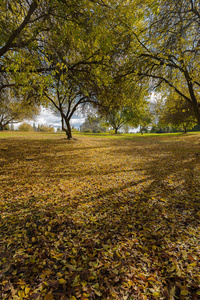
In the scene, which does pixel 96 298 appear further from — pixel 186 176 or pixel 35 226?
pixel 186 176

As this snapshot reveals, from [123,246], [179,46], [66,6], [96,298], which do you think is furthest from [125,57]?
[96,298]

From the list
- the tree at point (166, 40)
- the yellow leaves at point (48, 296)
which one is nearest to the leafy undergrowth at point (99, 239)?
the yellow leaves at point (48, 296)

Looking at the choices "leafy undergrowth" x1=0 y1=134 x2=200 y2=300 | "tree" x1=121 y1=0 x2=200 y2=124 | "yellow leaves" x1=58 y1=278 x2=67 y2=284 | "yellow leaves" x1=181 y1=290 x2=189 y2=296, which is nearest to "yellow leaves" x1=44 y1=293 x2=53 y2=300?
"leafy undergrowth" x1=0 y1=134 x2=200 y2=300

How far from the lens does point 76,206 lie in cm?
412

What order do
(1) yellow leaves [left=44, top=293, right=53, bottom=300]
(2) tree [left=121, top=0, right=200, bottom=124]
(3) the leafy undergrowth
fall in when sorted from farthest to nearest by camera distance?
(2) tree [left=121, top=0, right=200, bottom=124] → (3) the leafy undergrowth → (1) yellow leaves [left=44, top=293, right=53, bottom=300]

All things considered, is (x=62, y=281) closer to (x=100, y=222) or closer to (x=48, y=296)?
(x=48, y=296)

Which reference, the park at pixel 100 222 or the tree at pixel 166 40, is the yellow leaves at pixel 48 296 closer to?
the park at pixel 100 222

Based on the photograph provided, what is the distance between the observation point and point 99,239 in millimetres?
2963

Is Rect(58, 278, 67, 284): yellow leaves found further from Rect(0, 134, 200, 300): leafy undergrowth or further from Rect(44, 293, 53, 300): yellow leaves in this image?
Rect(44, 293, 53, 300): yellow leaves

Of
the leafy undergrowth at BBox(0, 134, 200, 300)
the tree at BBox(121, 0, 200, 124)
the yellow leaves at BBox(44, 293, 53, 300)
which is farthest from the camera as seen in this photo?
the tree at BBox(121, 0, 200, 124)

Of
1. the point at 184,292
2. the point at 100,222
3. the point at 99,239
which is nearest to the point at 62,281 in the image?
the point at 99,239

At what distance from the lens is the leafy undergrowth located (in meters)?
2.08

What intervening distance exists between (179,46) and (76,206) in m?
9.80

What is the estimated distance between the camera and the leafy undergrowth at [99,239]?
208cm
